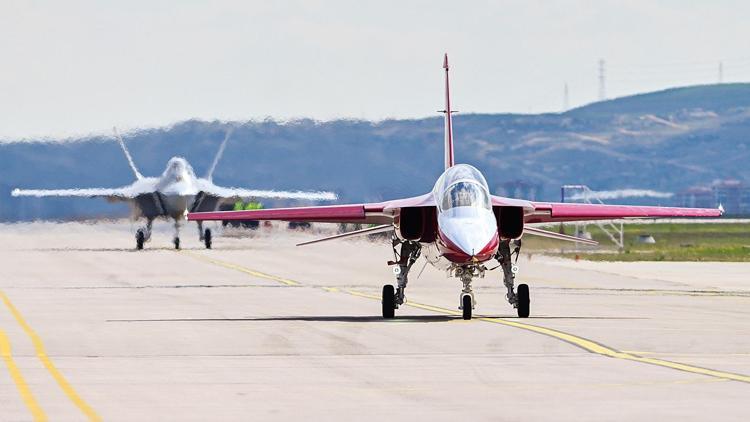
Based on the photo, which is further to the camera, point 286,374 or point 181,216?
point 181,216

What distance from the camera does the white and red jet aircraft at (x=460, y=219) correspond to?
23.8 metres

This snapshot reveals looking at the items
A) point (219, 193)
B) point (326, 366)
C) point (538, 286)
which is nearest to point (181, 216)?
point (219, 193)

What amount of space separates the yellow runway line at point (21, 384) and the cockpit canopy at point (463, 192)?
7074 mm

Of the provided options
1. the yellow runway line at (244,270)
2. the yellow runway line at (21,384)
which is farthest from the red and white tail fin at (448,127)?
the yellow runway line at (21,384)

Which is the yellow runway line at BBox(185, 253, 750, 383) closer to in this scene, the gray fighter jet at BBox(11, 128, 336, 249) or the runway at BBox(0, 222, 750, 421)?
the runway at BBox(0, 222, 750, 421)

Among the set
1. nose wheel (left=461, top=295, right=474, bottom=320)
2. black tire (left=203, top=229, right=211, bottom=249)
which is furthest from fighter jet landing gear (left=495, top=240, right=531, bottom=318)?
black tire (left=203, top=229, right=211, bottom=249)

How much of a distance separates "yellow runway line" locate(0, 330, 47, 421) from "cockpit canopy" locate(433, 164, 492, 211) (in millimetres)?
7074

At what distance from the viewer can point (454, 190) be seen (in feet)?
80.0

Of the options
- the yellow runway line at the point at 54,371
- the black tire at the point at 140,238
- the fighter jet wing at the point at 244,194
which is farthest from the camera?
the fighter jet wing at the point at 244,194

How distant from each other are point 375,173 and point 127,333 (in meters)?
70.2

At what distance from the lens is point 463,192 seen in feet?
79.7

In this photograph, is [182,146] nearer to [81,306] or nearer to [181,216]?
[181,216]

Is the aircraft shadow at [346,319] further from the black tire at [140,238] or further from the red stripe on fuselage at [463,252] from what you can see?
the black tire at [140,238]

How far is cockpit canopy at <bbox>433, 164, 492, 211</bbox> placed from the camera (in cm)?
2423
